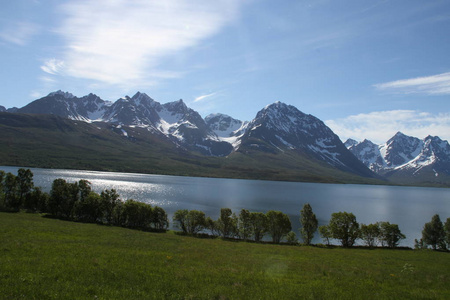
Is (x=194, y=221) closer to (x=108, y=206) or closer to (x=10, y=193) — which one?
(x=108, y=206)

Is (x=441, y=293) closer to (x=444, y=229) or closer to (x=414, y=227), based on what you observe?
(x=444, y=229)

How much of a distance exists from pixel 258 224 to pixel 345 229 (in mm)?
22354

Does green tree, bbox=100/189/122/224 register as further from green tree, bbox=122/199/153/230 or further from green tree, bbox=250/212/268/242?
green tree, bbox=250/212/268/242

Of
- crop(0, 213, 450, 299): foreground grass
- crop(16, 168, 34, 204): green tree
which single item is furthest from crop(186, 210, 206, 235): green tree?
crop(16, 168, 34, 204): green tree

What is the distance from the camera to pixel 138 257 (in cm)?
2697

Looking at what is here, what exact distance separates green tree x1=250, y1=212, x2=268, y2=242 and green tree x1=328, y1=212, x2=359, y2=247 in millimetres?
17382

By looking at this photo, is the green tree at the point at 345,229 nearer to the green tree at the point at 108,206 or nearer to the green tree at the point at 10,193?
the green tree at the point at 108,206

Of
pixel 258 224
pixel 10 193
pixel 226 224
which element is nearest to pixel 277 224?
pixel 258 224

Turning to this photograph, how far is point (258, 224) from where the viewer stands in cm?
7500

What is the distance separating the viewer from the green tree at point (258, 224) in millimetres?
74500

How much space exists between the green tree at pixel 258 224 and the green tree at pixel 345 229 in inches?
684

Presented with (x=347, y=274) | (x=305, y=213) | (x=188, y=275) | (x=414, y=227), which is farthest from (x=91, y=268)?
(x=414, y=227)

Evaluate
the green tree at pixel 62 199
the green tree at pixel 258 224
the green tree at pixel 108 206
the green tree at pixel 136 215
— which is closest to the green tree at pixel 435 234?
the green tree at pixel 258 224

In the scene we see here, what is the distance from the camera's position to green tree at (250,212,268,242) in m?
74.5
